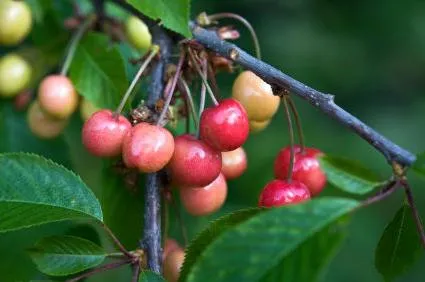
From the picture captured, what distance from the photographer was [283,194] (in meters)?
1.24

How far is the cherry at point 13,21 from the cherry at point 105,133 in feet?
1.55

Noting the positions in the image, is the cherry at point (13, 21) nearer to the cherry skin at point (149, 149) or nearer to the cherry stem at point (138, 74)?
the cherry stem at point (138, 74)

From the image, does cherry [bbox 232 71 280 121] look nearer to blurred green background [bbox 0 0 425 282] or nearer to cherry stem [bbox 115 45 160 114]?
cherry stem [bbox 115 45 160 114]

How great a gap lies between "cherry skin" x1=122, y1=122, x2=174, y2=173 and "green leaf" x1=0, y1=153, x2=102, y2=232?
0.33 feet

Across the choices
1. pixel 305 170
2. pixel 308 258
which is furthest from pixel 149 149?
pixel 308 258

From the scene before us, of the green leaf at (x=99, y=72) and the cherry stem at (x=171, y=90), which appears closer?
the cherry stem at (x=171, y=90)

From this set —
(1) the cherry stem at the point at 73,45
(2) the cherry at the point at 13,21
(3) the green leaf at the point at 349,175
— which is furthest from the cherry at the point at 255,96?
(2) the cherry at the point at 13,21

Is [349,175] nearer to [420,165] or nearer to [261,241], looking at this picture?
[420,165]

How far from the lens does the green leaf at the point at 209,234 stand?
3.79ft

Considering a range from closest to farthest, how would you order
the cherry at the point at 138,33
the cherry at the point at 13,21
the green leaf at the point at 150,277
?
the green leaf at the point at 150,277 < the cherry at the point at 13,21 < the cherry at the point at 138,33

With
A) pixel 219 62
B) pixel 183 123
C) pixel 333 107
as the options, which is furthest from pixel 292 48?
pixel 333 107

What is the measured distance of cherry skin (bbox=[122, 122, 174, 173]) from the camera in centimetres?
122

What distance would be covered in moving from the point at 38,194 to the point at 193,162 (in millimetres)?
250

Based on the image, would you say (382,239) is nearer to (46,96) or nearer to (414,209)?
(414,209)
